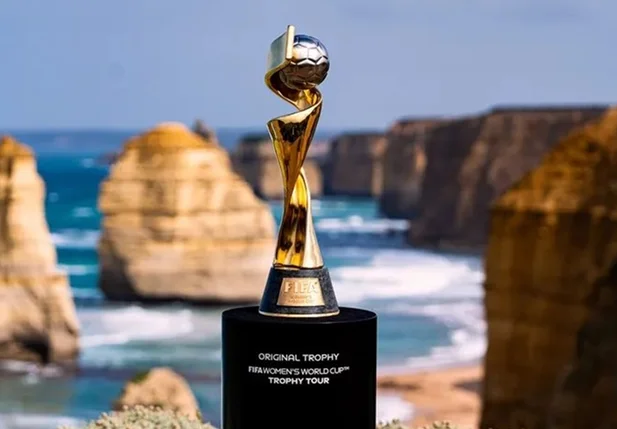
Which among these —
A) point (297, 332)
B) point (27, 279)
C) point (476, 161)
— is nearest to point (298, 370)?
point (297, 332)

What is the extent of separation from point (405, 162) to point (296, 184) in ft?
313

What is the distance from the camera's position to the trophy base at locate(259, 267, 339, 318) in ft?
23.2

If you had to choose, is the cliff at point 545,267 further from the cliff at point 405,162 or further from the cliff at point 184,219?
the cliff at point 405,162

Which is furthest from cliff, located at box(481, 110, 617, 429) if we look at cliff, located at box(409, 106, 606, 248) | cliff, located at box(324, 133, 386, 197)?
cliff, located at box(324, 133, 386, 197)

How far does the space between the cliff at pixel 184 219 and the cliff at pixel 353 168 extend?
229 ft

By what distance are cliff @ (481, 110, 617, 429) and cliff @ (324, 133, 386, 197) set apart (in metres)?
99.6

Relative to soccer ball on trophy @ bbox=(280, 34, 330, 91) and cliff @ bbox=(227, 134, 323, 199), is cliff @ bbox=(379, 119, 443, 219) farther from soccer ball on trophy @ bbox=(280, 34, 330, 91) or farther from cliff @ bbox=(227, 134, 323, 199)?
soccer ball on trophy @ bbox=(280, 34, 330, 91)

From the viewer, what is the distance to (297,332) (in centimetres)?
687

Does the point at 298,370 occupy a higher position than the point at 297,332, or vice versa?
the point at 297,332

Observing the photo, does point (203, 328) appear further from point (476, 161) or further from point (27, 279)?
point (476, 161)

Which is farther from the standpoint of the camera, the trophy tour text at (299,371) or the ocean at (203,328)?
the ocean at (203,328)

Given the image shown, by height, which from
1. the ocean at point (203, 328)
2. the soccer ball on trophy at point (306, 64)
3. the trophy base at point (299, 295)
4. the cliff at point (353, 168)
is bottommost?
the ocean at point (203, 328)

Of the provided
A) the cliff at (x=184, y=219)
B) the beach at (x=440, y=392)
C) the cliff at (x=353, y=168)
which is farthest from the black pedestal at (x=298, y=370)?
the cliff at (x=353, y=168)

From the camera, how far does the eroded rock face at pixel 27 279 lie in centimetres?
3647
